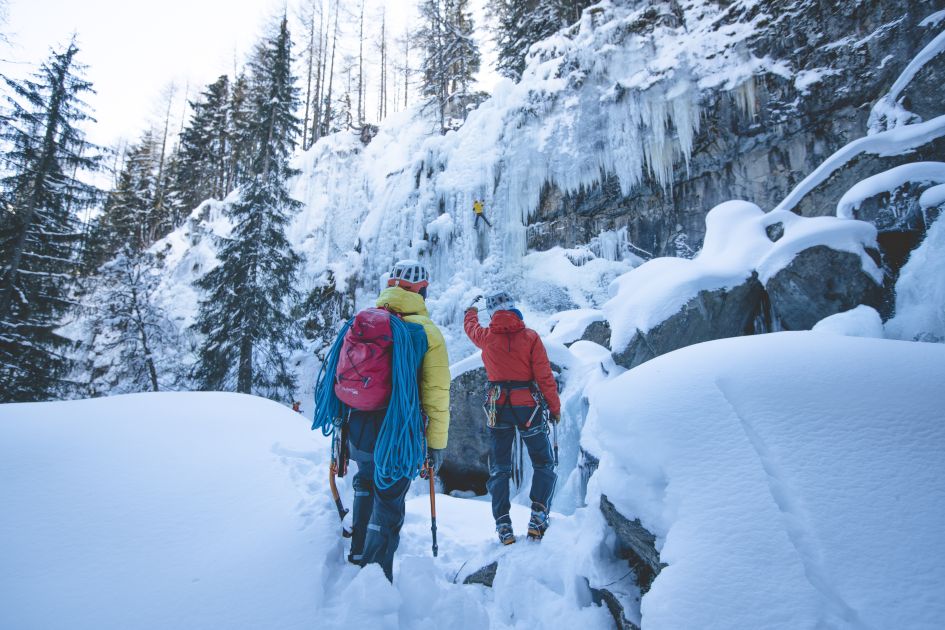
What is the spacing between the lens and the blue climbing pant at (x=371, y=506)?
7.10 feet

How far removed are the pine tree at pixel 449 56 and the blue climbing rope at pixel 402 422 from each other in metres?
17.1

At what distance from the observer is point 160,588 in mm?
1691

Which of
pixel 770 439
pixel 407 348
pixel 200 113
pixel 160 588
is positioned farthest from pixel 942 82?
pixel 200 113

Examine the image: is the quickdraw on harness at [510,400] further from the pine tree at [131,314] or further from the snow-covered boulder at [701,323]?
the pine tree at [131,314]

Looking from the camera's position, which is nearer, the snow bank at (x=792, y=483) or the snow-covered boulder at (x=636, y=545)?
the snow bank at (x=792, y=483)

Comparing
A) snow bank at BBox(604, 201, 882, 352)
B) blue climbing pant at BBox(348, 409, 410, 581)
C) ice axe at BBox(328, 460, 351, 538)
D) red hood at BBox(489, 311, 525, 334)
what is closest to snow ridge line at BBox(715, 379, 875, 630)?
blue climbing pant at BBox(348, 409, 410, 581)

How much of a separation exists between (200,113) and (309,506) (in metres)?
31.5

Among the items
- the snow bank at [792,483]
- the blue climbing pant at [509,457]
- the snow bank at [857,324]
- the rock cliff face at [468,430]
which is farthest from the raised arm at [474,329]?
the rock cliff face at [468,430]

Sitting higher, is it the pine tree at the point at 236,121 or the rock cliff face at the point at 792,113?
the pine tree at the point at 236,121

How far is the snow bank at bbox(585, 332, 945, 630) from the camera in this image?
42.8 inches

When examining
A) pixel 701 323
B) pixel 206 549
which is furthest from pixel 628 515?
pixel 701 323

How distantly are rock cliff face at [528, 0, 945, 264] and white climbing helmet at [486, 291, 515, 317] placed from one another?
6385mm

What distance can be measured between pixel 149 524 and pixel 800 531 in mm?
2912

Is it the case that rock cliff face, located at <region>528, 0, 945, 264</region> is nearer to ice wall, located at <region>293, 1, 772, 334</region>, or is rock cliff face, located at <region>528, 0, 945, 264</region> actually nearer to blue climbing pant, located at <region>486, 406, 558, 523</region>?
ice wall, located at <region>293, 1, 772, 334</region>
